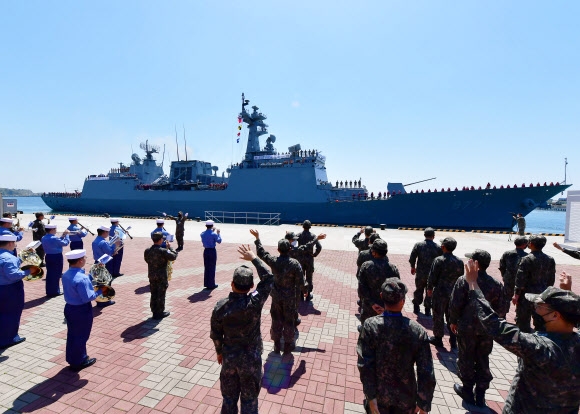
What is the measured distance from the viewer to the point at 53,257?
20.9ft

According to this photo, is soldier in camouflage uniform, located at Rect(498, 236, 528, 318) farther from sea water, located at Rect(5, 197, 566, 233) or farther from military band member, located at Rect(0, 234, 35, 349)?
sea water, located at Rect(5, 197, 566, 233)

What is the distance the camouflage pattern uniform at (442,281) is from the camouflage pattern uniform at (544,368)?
261 cm

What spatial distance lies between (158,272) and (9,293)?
217 cm

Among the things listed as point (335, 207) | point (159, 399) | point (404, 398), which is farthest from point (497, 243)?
point (159, 399)

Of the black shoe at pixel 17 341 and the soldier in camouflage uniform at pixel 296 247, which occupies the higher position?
the soldier in camouflage uniform at pixel 296 247

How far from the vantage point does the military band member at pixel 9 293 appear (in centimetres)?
410

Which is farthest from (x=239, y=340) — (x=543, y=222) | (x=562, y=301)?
(x=543, y=222)

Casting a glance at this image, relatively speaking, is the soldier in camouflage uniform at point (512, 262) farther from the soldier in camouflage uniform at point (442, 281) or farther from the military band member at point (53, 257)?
the military band member at point (53, 257)

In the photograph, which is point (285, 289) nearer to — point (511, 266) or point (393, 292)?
point (393, 292)

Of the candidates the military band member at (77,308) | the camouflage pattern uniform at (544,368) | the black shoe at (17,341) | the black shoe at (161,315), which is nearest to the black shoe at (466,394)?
the camouflage pattern uniform at (544,368)

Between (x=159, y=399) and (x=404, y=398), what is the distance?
9.60 feet

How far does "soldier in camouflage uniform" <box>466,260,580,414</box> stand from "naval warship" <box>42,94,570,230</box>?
2005cm

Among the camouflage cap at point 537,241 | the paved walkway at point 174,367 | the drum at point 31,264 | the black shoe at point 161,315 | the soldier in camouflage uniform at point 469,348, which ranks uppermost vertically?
the camouflage cap at point 537,241

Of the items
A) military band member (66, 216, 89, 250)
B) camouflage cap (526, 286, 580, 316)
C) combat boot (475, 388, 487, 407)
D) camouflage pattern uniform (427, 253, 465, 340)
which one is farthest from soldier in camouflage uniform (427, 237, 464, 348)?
military band member (66, 216, 89, 250)
